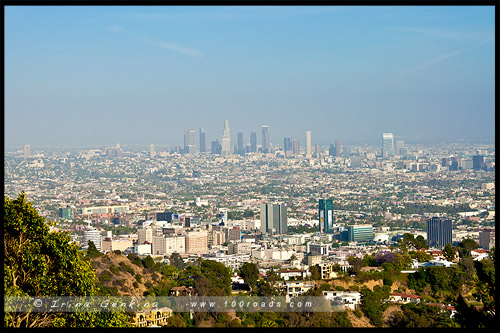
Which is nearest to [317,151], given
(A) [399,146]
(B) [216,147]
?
(A) [399,146]

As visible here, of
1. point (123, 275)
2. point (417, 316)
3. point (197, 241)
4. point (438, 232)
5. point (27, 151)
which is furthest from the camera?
point (197, 241)

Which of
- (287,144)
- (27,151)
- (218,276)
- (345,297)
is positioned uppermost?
(287,144)

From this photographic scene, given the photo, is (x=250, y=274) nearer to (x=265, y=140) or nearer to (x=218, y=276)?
(x=218, y=276)

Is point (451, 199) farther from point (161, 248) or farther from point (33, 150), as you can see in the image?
point (33, 150)

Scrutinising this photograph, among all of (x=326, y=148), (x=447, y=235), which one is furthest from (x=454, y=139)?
(x=447, y=235)

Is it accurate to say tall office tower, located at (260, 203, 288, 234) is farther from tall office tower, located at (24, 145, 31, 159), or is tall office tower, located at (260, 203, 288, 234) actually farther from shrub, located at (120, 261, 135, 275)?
tall office tower, located at (24, 145, 31, 159)

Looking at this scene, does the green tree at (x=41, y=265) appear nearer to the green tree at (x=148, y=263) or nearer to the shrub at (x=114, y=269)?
the shrub at (x=114, y=269)
